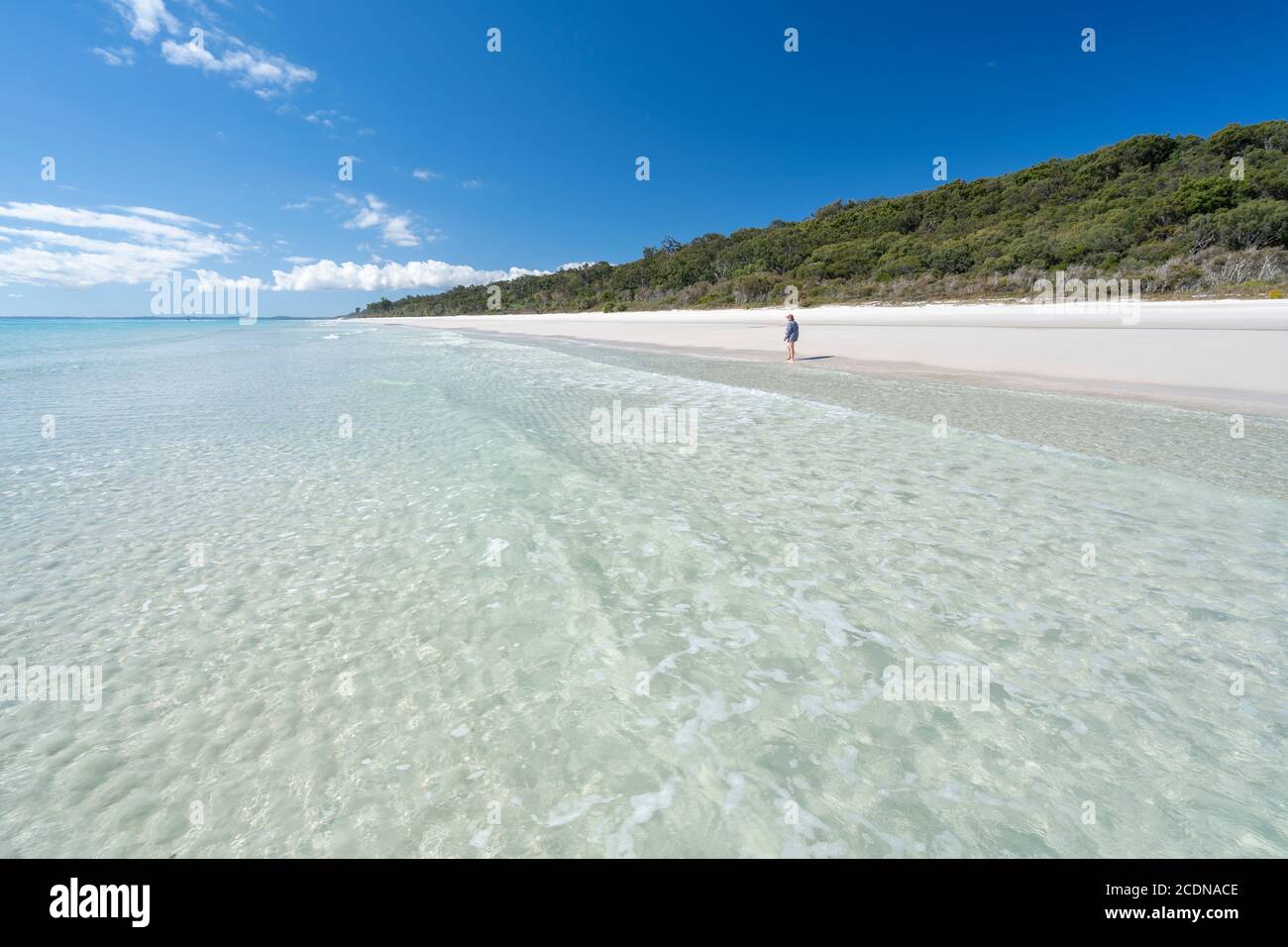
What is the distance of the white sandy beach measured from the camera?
13.7 m

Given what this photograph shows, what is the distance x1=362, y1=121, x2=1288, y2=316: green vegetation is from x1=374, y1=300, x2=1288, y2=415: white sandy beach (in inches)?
247

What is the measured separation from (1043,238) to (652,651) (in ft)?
157

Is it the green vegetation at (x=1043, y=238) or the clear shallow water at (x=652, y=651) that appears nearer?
the clear shallow water at (x=652, y=651)

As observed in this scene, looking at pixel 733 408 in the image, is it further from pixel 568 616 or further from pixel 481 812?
pixel 481 812

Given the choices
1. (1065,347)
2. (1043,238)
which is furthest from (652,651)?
(1043,238)

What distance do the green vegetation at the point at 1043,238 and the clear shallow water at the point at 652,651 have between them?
29954mm

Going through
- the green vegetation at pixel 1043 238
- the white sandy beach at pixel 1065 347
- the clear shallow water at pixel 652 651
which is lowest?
the clear shallow water at pixel 652 651

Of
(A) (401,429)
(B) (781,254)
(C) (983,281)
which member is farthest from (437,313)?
(A) (401,429)

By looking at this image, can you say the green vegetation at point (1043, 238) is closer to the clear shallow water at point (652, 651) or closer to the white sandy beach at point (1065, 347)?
the white sandy beach at point (1065, 347)

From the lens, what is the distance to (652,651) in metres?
4.08

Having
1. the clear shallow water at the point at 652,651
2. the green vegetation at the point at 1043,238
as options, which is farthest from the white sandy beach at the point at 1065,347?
the green vegetation at the point at 1043,238

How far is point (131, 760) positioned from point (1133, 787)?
5.63m

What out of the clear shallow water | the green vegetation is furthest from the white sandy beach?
the green vegetation

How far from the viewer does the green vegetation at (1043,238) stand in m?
29.8
